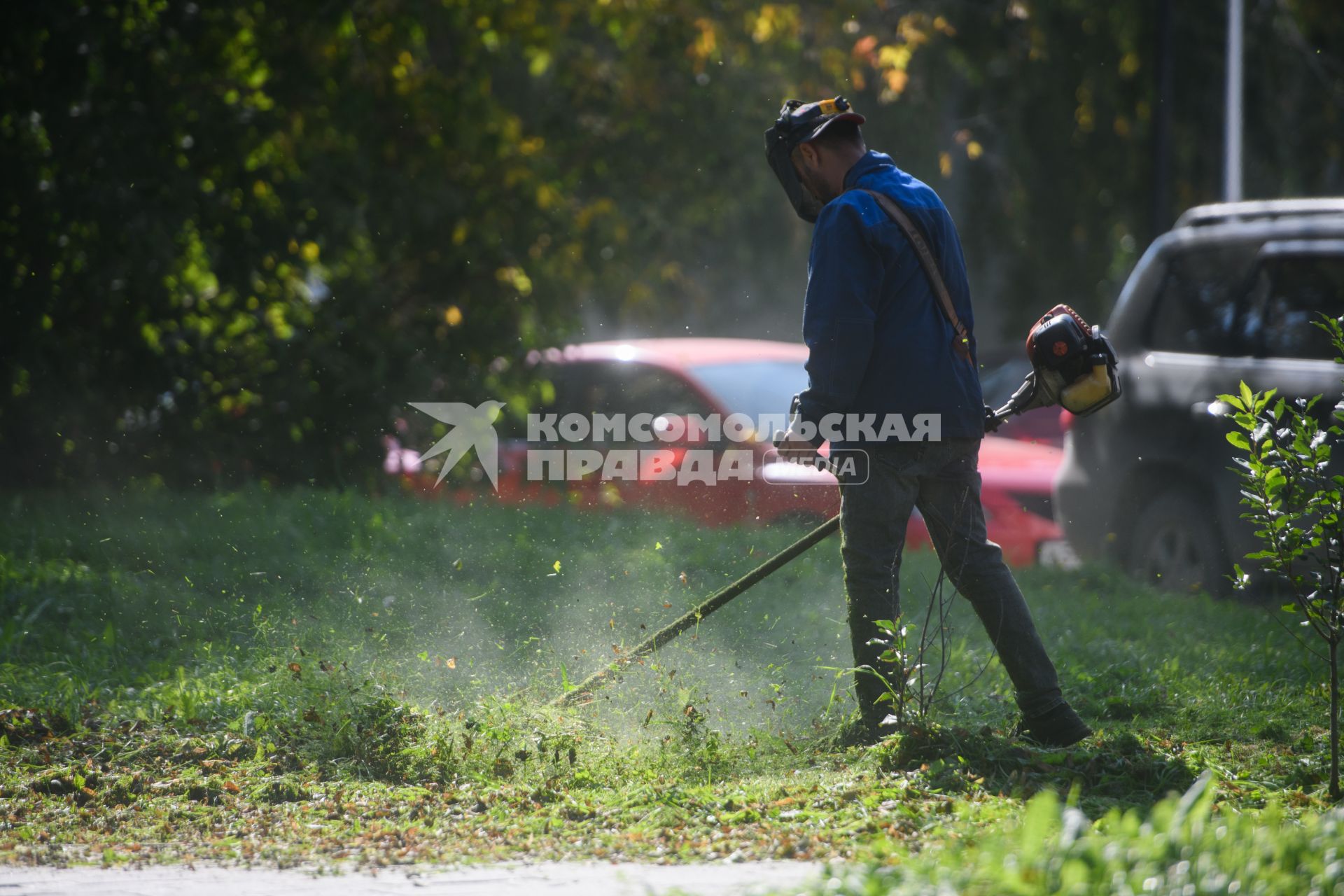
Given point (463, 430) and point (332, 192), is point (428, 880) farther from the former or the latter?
point (463, 430)

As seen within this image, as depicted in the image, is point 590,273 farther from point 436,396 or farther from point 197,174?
point 197,174

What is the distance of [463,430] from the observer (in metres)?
10.1

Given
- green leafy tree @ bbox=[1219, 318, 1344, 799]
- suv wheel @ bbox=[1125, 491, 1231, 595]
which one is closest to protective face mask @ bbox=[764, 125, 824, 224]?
green leafy tree @ bbox=[1219, 318, 1344, 799]

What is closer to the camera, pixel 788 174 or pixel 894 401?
pixel 894 401

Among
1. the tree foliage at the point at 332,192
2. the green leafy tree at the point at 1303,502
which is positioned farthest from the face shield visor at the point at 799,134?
the tree foliage at the point at 332,192

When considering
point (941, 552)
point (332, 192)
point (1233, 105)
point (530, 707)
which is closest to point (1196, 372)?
point (941, 552)

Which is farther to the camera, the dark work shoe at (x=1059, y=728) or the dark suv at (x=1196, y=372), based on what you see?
the dark suv at (x=1196, y=372)

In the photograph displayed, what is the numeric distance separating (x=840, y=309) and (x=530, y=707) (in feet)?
5.60

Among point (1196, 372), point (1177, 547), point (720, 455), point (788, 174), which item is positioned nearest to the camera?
point (788, 174)

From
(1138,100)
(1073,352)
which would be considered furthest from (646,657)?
(1138,100)

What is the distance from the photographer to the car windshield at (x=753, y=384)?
8055 millimetres

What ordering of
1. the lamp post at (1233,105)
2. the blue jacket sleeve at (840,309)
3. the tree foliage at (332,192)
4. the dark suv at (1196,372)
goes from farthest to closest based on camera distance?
the lamp post at (1233,105) → the tree foliage at (332,192) → the dark suv at (1196,372) → the blue jacket sleeve at (840,309)

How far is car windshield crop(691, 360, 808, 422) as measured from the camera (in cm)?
805

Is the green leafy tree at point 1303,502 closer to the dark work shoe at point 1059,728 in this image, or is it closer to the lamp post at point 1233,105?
the dark work shoe at point 1059,728
